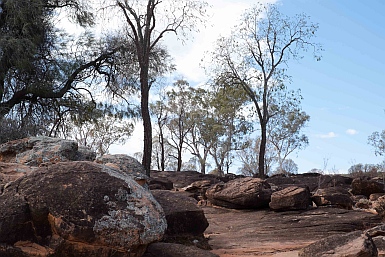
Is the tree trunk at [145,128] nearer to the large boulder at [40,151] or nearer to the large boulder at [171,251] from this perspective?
the large boulder at [40,151]

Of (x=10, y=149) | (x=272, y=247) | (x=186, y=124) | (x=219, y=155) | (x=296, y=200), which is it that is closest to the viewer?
(x=10, y=149)

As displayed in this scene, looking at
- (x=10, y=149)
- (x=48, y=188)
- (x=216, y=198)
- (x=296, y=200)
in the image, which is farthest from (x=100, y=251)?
(x=216, y=198)

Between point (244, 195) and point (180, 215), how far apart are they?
570 cm

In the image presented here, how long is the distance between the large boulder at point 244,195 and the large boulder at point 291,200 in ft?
2.12

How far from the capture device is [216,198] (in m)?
14.5

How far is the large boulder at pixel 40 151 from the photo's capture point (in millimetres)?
7973

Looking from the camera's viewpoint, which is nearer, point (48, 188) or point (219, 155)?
point (48, 188)

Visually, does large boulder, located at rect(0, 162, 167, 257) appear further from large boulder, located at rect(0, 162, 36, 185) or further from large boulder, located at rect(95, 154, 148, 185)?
large boulder, located at rect(95, 154, 148, 185)

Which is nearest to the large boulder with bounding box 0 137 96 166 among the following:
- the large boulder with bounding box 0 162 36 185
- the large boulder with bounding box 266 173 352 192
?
the large boulder with bounding box 0 162 36 185

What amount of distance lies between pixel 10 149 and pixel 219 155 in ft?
118

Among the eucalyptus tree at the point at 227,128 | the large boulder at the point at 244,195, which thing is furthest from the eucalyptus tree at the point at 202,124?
the large boulder at the point at 244,195

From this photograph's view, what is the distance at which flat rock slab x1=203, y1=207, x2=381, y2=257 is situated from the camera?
8898 mm

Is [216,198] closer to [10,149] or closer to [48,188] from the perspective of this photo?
[10,149]

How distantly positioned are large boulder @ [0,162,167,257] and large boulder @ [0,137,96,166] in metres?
2.36
